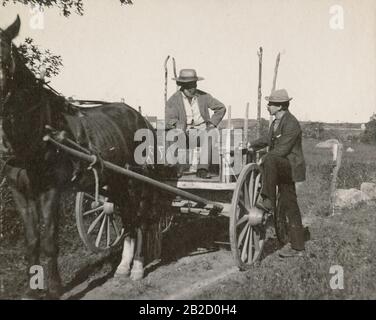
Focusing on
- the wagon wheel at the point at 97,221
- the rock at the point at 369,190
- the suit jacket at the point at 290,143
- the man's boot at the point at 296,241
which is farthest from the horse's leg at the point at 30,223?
the rock at the point at 369,190

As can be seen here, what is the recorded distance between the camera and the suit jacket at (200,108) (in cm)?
715

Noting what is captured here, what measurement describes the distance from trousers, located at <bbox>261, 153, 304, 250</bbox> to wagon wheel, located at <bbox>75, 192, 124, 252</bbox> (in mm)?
2064

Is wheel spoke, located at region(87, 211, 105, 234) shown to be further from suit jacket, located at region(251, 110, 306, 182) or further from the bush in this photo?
the bush

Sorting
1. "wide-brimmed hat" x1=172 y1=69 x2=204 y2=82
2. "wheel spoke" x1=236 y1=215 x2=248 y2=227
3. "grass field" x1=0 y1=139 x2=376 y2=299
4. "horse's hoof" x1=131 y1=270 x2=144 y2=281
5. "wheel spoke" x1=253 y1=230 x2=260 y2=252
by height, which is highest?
"wide-brimmed hat" x1=172 y1=69 x2=204 y2=82

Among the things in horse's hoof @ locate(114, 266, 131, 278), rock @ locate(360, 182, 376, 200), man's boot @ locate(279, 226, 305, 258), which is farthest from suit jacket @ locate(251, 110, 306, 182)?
rock @ locate(360, 182, 376, 200)

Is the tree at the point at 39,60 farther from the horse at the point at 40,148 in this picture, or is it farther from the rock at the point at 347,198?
the rock at the point at 347,198

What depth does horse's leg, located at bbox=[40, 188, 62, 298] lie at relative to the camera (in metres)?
4.82

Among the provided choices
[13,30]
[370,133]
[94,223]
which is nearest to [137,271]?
[94,223]

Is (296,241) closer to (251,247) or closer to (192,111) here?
(251,247)

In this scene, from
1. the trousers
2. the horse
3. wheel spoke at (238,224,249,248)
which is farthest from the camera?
the trousers
